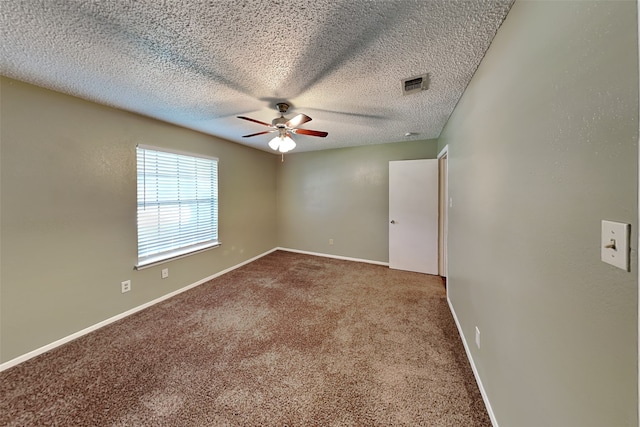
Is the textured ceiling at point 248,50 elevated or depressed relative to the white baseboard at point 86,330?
elevated

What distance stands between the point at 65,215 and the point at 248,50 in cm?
227

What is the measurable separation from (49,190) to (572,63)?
11.3ft

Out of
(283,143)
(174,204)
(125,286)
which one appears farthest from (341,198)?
(125,286)

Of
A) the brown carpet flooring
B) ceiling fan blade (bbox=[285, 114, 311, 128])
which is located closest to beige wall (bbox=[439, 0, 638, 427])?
the brown carpet flooring

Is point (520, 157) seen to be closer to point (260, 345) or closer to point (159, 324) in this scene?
point (260, 345)

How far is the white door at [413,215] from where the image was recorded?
3.55m

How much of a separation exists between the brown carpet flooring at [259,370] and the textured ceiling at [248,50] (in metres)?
2.30

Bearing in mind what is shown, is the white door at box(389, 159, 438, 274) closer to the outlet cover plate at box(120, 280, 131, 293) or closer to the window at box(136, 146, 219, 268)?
the window at box(136, 146, 219, 268)

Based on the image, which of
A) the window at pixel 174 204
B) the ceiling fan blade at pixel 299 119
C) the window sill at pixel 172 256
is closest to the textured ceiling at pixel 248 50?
the ceiling fan blade at pixel 299 119

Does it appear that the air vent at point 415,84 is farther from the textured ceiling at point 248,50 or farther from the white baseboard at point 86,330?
Answer: the white baseboard at point 86,330

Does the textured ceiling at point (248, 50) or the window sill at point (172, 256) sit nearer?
the textured ceiling at point (248, 50)

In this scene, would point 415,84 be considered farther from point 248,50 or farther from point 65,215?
point 65,215

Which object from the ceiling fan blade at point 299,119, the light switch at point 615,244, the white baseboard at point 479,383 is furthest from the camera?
the ceiling fan blade at point 299,119

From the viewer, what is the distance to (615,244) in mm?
537
